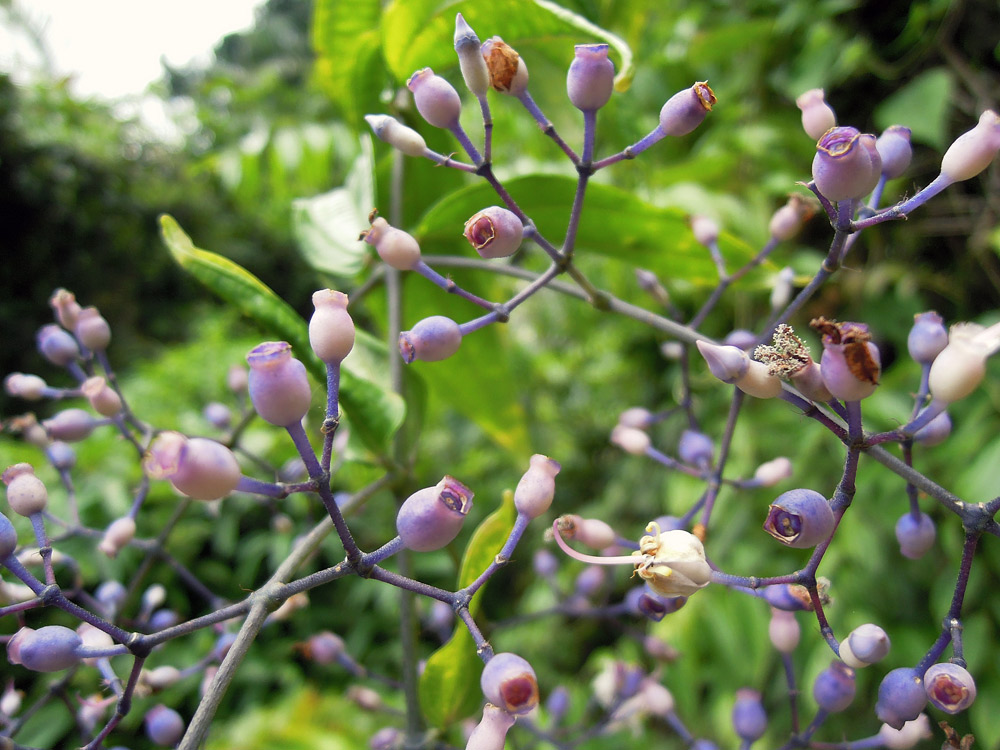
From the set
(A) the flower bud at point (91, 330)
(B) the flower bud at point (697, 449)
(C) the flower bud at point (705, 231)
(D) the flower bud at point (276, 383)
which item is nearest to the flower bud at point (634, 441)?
(B) the flower bud at point (697, 449)

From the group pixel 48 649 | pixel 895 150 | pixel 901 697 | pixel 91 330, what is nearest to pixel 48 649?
pixel 48 649

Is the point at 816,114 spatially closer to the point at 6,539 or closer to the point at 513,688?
the point at 513,688

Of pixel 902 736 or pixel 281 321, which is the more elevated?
pixel 281 321

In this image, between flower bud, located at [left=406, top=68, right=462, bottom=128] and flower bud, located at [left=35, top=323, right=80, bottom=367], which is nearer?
flower bud, located at [left=406, top=68, right=462, bottom=128]

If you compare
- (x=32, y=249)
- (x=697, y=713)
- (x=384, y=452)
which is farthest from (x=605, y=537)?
(x=32, y=249)

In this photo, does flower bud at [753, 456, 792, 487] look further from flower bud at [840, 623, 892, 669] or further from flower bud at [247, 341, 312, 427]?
flower bud at [247, 341, 312, 427]

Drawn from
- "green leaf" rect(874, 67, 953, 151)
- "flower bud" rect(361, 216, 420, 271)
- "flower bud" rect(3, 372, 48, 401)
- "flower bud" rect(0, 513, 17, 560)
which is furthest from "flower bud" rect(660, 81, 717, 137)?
"green leaf" rect(874, 67, 953, 151)
